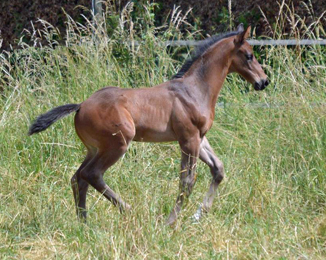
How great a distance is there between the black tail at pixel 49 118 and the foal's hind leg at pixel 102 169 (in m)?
0.41

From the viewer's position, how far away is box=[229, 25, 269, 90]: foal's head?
5.97 meters

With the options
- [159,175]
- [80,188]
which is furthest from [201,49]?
[80,188]

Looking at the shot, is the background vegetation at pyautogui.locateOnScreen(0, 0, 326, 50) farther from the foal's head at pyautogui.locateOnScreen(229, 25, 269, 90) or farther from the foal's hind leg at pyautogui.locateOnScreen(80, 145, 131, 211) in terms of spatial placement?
the foal's hind leg at pyautogui.locateOnScreen(80, 145, 131, 211)

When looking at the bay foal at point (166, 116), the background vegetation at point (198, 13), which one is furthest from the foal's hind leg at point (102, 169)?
the background vegetation at point (198, 13)

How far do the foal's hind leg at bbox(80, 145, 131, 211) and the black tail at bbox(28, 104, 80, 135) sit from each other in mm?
412

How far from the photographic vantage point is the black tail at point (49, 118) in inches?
216

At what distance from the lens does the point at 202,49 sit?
607cm

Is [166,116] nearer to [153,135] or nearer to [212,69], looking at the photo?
[153,135]

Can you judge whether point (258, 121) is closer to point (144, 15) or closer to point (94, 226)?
point (144, 15)

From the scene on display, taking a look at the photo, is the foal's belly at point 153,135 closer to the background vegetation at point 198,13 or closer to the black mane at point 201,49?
the black mane at point 201,49

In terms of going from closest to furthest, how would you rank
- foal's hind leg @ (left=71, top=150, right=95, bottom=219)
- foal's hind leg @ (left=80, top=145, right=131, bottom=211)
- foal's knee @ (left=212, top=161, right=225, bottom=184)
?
1. foal's hind leg @ (left=80, top=145, right=131, bottom=211)
2. foal's hind leg @ (left=71, top=150, right=95, bottom=219)
3. foal's knee @ (left=212, top=161, right=225, bottom=184)

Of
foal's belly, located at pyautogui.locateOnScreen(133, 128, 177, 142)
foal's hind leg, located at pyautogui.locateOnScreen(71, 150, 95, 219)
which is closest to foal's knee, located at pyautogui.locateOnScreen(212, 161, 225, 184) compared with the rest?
foal's belly, located at pyautogui.locateOnScreen(133, 128, 177, 142)

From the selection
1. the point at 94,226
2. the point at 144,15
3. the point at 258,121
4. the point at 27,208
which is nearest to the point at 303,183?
the point at 258,121

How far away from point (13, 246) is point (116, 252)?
0.92 metres
